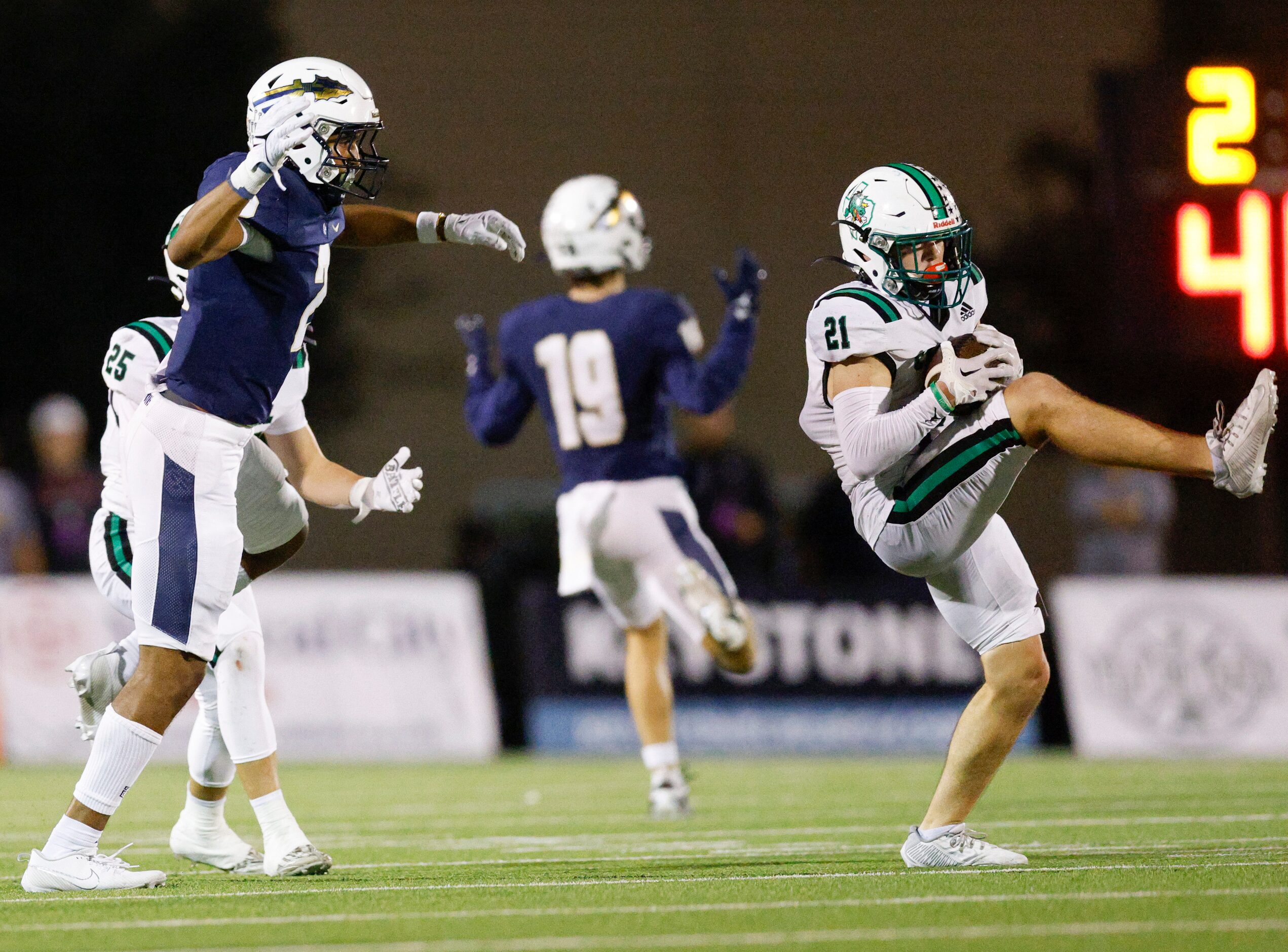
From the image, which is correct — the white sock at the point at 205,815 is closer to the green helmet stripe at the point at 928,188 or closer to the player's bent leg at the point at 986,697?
the player's bent leg at the point at 986,697

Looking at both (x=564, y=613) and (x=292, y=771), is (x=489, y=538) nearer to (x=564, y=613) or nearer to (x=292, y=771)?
(x=564, y=613)

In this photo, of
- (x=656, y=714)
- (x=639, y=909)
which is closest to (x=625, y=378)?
(x=656, y=714)

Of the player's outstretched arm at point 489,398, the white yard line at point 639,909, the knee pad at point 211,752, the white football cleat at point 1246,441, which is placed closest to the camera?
the white yard line at point 639,909

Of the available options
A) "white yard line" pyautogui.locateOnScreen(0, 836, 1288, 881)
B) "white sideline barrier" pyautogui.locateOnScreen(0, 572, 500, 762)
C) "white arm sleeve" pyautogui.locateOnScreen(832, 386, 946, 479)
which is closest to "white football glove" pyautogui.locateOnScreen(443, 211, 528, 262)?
"white arm sleeve" pyautogui.locateOnScreen(832, 386, 946, 479)

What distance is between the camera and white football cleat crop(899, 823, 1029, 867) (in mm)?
4711

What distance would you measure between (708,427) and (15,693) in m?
4.06

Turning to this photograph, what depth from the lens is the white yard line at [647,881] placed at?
4430 mm

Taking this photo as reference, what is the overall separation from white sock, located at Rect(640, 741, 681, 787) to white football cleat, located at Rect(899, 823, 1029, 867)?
2.01 meters

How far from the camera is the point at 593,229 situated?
7188mm

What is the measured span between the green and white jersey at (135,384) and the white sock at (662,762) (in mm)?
2073

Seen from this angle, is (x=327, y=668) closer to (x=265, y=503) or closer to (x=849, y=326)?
(x=265, y=503)

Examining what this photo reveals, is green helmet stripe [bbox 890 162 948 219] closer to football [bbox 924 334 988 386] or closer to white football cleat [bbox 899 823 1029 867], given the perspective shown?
football [bbox 924 334 988 386]

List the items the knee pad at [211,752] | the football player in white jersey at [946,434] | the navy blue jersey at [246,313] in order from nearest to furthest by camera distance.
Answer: the football player in white jersey at [946,434], the navy blue jersey at [246,313], the knee pad at [211,752]

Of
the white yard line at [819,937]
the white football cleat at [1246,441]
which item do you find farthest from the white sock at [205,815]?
the white football cleat at [1246,441]
